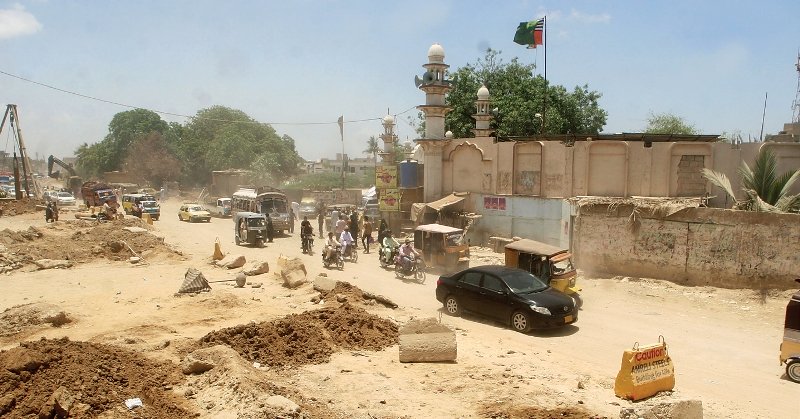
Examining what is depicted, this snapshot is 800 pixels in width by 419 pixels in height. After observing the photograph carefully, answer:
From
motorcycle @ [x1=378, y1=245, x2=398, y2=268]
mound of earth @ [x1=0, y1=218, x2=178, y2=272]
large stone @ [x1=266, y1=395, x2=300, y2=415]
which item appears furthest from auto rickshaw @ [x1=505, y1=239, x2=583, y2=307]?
mound of earth @ [x1=0, y1=218, x2=178, y2=272]

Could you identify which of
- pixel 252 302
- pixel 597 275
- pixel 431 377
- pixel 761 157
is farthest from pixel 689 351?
pixel 252 302

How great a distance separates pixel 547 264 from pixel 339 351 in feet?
23.2

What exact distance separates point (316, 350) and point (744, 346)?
9.10 metres

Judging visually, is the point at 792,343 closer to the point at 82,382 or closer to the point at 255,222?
the point at 82,382

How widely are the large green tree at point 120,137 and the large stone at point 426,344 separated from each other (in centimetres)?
8129

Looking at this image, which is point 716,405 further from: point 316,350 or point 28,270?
point 28,270

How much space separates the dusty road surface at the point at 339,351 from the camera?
7711 millimetres

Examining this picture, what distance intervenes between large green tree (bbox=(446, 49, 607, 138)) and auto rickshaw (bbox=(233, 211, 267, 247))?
18.3m

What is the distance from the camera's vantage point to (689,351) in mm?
11547

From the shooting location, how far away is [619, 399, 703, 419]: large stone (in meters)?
6.59

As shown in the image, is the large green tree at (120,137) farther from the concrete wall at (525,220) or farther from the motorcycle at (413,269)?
the motorcycle at (413,269)

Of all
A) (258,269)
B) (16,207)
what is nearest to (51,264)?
(258,269)

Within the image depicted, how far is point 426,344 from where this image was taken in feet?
31.9

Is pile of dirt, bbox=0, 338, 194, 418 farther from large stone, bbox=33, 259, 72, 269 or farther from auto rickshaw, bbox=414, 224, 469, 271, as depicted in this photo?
large stone, bbox=33, 259, 72, 269
